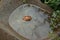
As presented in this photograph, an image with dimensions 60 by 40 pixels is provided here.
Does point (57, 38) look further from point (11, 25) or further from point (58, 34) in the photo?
point (11, 25)

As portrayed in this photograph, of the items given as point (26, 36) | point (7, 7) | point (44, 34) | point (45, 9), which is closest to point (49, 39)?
point (44, 34)

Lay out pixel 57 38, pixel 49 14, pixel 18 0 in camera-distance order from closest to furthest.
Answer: pixel 57 38 → pixel 49 14 → pixel 18 0

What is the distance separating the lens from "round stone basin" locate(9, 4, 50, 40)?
269 centimetres

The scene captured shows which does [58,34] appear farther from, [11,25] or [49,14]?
[11,25]

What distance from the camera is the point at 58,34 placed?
2672 millimetres

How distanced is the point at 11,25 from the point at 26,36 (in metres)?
0.25

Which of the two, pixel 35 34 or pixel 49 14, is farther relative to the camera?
pixel 49 14

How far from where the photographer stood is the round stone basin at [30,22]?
2688 mm

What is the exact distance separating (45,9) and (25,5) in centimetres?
27

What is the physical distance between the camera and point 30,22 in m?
2.79

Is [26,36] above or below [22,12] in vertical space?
below

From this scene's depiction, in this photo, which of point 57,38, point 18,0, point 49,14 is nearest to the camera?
point 57,38

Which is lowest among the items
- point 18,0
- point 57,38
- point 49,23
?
point 57,38

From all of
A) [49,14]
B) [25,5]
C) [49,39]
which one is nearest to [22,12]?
[25,5]
